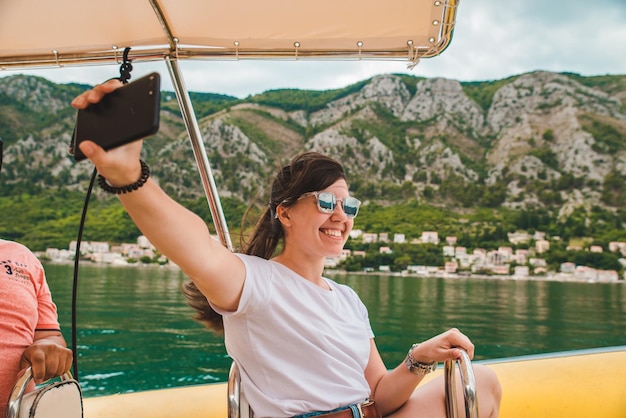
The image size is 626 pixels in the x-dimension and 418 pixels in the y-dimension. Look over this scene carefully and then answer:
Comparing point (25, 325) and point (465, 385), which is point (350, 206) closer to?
point (465, 385)

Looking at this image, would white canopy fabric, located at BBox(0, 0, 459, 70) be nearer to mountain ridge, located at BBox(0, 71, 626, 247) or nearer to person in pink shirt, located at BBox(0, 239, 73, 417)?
person in pink shirt, located at BBox(0, 239, 73, 417)

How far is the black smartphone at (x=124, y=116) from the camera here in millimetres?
655

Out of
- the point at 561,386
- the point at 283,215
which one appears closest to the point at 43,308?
the point at 283,215

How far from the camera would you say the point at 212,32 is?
181 centimetres

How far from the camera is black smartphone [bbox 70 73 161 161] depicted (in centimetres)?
65

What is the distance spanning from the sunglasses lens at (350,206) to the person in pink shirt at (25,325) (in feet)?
2.22

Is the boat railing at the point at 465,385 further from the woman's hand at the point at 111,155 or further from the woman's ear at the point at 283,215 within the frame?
the woman's hand at the point at 111,155

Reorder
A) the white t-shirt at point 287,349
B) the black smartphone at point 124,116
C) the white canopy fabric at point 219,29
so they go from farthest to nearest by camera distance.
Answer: the white canopy fabric at point 219,29
the white t-shirt at point 287,349
the black smartphone at point 124,116

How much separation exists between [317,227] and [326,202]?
62mm

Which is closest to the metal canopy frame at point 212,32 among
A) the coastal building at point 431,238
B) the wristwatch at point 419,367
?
the wristwatch at point 419,367

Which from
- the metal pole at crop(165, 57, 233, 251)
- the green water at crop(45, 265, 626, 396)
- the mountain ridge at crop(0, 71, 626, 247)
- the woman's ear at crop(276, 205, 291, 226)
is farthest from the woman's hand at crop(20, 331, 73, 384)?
the mountain ridge at crop(0, 71, 626, 247)

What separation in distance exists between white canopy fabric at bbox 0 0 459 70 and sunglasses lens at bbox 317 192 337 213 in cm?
65

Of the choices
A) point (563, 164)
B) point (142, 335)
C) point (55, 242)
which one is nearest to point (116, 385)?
point (142, 335)

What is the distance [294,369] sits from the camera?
119 centimetres
